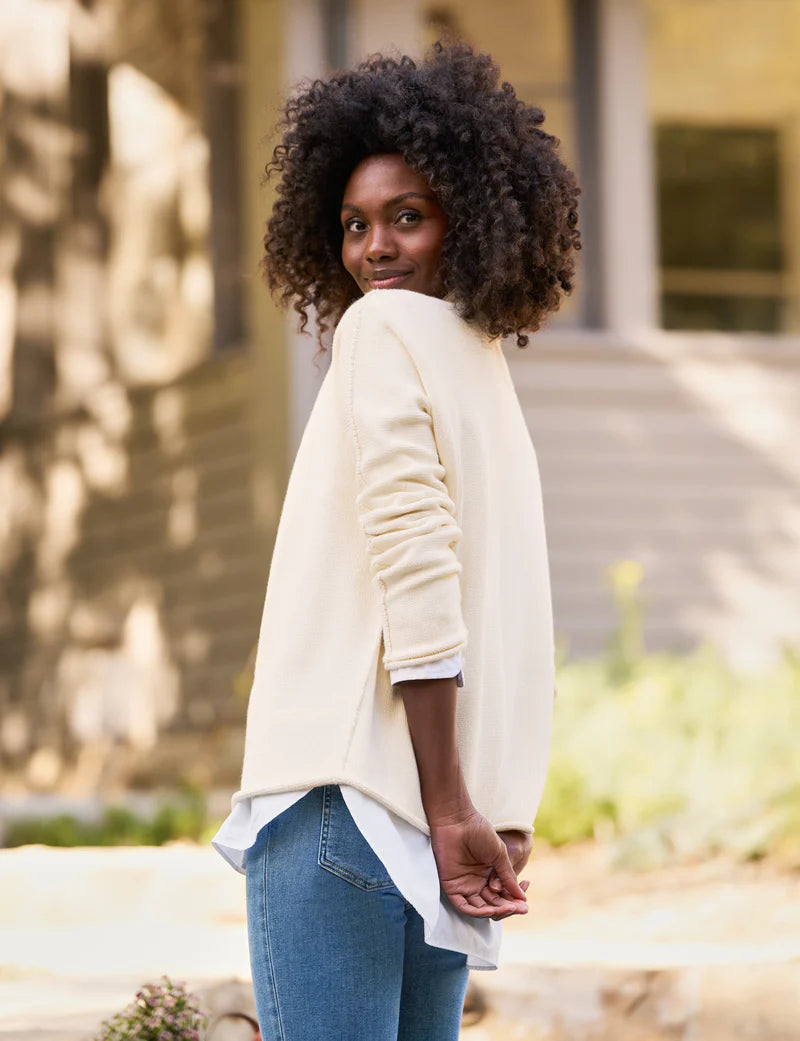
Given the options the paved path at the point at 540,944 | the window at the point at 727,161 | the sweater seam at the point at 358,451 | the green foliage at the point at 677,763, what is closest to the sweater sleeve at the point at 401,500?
the sweater seam at the point at 358,451

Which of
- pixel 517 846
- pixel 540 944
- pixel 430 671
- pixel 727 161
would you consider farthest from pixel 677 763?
pixel 727 161

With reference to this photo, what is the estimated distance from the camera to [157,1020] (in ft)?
9.54

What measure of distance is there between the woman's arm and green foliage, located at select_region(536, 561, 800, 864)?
337cm

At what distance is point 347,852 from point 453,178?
0.83 m

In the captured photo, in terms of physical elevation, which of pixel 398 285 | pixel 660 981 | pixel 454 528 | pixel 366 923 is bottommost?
pixel 660 981

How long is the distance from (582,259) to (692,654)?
6.73 ft

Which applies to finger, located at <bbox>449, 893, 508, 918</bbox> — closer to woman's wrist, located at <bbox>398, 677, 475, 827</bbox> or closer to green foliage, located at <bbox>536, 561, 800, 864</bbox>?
woman's wrist, located at <bbox>398, 677, 475, 827</bbox>

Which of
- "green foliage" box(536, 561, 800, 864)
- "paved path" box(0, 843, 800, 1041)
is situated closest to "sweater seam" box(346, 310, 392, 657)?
"paved path" box(0, 843, 800, 1041)

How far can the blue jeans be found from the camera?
1.68 meters

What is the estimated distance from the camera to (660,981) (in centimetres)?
340

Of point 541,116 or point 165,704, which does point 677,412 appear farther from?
point 541,116

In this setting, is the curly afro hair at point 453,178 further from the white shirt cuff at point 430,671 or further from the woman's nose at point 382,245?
the white shirt cuff at point 430,671

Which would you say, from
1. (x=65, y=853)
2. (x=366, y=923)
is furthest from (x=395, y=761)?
(x=65, y=853)

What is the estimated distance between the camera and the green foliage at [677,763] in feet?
16.8
